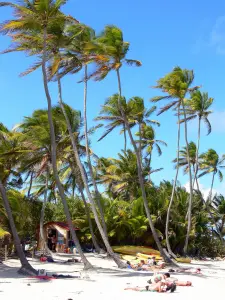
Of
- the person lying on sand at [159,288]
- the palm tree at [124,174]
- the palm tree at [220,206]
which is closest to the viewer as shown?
the person lying on sand at [159,288]

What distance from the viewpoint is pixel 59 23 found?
57.3 feet

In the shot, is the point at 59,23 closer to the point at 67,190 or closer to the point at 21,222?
the point at 21,222

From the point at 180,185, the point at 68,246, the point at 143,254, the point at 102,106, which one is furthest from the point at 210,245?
the point at 102,106

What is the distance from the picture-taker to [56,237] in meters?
27.7

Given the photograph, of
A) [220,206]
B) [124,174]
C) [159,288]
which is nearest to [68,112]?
[124,174]

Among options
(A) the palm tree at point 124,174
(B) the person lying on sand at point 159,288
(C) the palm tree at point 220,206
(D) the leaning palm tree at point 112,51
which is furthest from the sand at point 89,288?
(C) the palm tree at point 220,206

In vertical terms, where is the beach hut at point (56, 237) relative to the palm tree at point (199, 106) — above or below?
below

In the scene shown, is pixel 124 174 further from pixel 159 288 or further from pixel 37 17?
pixel 159 288

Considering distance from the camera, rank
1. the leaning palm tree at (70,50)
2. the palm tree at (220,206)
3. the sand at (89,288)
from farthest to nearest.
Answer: the palm tree at (220,206)
the leaning palm tree at (70,50)
the sand at (89,288)

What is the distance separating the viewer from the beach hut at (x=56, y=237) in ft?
89.2

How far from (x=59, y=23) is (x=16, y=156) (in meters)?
8.18

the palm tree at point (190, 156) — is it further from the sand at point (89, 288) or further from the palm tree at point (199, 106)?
the sand at point (89, 288)

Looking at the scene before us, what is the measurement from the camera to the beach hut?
89.2 feet

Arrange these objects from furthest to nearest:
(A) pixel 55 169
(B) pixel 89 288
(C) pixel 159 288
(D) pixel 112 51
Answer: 1. (D) pixel 112 51
2. (A) pixel 55 169
3. (B) pixel 89 288
4. (C) pixel 159 288
